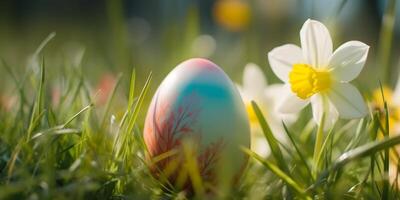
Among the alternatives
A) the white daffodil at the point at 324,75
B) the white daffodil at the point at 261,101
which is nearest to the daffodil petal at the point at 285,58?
the white daffodil at the point at 324,75

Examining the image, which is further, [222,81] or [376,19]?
[376,19]

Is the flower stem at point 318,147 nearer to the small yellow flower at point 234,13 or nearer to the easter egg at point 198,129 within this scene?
the easter egg at point 198,129

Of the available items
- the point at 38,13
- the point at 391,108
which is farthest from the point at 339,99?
the point at 38,13

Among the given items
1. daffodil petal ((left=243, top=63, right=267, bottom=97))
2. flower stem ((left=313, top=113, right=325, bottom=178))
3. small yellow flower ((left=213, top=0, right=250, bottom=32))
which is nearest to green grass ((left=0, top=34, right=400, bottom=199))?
flower stem ((left=313, top=113, right=325, bottom=178))

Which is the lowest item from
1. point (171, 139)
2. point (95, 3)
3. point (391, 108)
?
point (95, 3)

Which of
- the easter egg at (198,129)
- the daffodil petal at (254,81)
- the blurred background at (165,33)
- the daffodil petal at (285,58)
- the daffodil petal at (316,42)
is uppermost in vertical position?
the daffodil petal at (316,42)

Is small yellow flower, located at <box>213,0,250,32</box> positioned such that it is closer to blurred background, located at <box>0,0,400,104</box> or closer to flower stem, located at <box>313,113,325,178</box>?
blurred background, located at <box>0,0,400,104</box>

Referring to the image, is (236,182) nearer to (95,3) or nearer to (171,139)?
(171,139)

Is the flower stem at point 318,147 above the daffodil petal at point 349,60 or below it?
below
